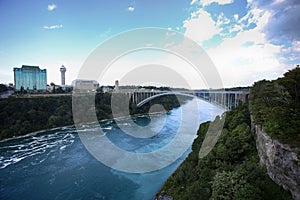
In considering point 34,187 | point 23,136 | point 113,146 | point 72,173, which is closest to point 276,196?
point 72,173

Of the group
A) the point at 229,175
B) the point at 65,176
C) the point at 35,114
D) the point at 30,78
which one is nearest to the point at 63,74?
the point at 30,78

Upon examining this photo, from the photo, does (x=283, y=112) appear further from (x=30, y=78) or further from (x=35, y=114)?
(x=30, y=78)

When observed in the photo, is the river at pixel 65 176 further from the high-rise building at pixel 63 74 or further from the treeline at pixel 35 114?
the high-rise building at pixel 63 74

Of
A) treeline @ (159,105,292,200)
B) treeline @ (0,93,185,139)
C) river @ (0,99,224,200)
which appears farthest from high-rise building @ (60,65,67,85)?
treeline @ (159,105,292,200)

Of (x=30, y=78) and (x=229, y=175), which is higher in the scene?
(x=30, y=78)

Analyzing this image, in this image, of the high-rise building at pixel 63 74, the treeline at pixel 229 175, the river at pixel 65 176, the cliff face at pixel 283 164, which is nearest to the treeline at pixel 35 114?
the river at pixel 65 176

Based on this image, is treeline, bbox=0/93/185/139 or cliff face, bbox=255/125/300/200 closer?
cliff face, bbox=255/125/300/200

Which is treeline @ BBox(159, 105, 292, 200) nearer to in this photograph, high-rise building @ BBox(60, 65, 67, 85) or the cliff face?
the cliff face
